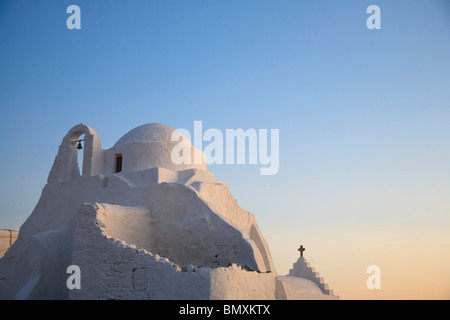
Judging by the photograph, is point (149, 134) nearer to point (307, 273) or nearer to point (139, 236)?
point (139, 236)

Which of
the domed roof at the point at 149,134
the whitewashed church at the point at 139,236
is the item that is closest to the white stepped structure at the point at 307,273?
the whitewashed church at the point at 139,236

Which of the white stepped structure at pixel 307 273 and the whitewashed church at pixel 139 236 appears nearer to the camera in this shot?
the whitewashed church at pixel 139 236

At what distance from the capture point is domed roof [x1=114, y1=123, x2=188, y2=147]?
21.5 metres

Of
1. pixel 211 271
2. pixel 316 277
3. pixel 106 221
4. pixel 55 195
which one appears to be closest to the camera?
pixel 211 271

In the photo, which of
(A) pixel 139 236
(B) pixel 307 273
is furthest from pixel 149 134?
(B) pixel 307 273

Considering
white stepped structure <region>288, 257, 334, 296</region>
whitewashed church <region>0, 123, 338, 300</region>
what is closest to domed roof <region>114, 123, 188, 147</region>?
whitewashed church <region>0, 123, 338, 300</region>

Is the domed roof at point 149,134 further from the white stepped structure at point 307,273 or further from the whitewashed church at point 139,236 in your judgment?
the white stepped structure at point 307,273

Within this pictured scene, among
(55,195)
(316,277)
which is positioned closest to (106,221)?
(55,195)

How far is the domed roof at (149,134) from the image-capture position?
21.5 metres

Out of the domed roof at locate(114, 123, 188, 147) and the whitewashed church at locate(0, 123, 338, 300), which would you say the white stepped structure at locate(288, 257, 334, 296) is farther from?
the domed roof at locate(114, 123, 188, 147)

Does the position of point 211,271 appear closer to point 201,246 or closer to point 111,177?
point 201,246

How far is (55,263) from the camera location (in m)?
17.3

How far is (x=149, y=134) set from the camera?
21641mm
